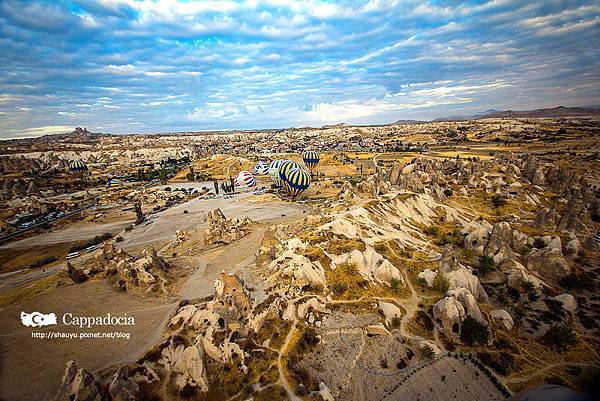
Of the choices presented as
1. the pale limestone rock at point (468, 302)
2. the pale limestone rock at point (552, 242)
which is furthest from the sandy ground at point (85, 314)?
the pale limestone rock at point (552, 242)

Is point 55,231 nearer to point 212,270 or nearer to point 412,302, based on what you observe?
point 212,270

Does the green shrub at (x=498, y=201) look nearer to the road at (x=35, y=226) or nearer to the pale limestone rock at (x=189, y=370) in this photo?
the pale limestone rock at (x=189, y=370)

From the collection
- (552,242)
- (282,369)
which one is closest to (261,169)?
(552,242)

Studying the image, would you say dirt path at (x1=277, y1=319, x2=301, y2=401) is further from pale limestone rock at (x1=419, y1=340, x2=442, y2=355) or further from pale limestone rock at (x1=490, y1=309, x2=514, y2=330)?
pale limestone rock at (x1=490, y1=309, x2=514, y2=330)

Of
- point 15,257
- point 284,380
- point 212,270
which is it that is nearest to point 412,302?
point 284,380

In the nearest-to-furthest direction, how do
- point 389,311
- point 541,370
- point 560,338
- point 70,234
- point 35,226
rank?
point 541,370
point 560,338
point 389,311
point 70,234
point 35,226

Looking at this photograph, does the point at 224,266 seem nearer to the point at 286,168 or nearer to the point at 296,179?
the point at 296,179
